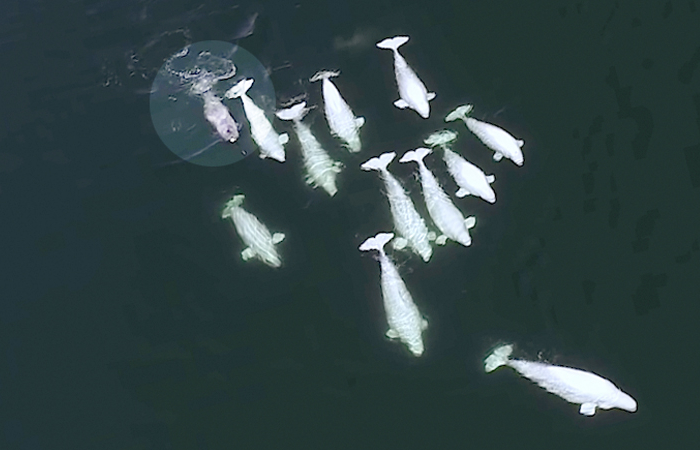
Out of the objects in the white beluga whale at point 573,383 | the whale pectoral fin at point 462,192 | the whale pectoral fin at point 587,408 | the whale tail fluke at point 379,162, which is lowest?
the whale pectoral fin at point 587,408

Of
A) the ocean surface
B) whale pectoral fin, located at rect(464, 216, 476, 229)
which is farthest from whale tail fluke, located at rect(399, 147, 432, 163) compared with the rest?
whale pectoral fin, located at rect(464, 216, 476, 229)

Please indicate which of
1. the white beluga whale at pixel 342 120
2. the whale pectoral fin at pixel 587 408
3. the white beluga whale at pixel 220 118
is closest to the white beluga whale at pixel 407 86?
the white beluga whale at pixel 342 120

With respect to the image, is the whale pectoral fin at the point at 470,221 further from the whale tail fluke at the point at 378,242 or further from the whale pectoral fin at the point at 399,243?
the whale tail fluke at the point at 378,242

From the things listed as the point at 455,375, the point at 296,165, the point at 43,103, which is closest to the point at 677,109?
the point at 455,375

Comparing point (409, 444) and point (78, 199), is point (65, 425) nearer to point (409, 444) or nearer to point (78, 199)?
point (78, 199)

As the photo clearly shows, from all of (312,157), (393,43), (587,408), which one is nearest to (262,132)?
(312,157)

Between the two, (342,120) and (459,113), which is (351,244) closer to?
(342,120)
